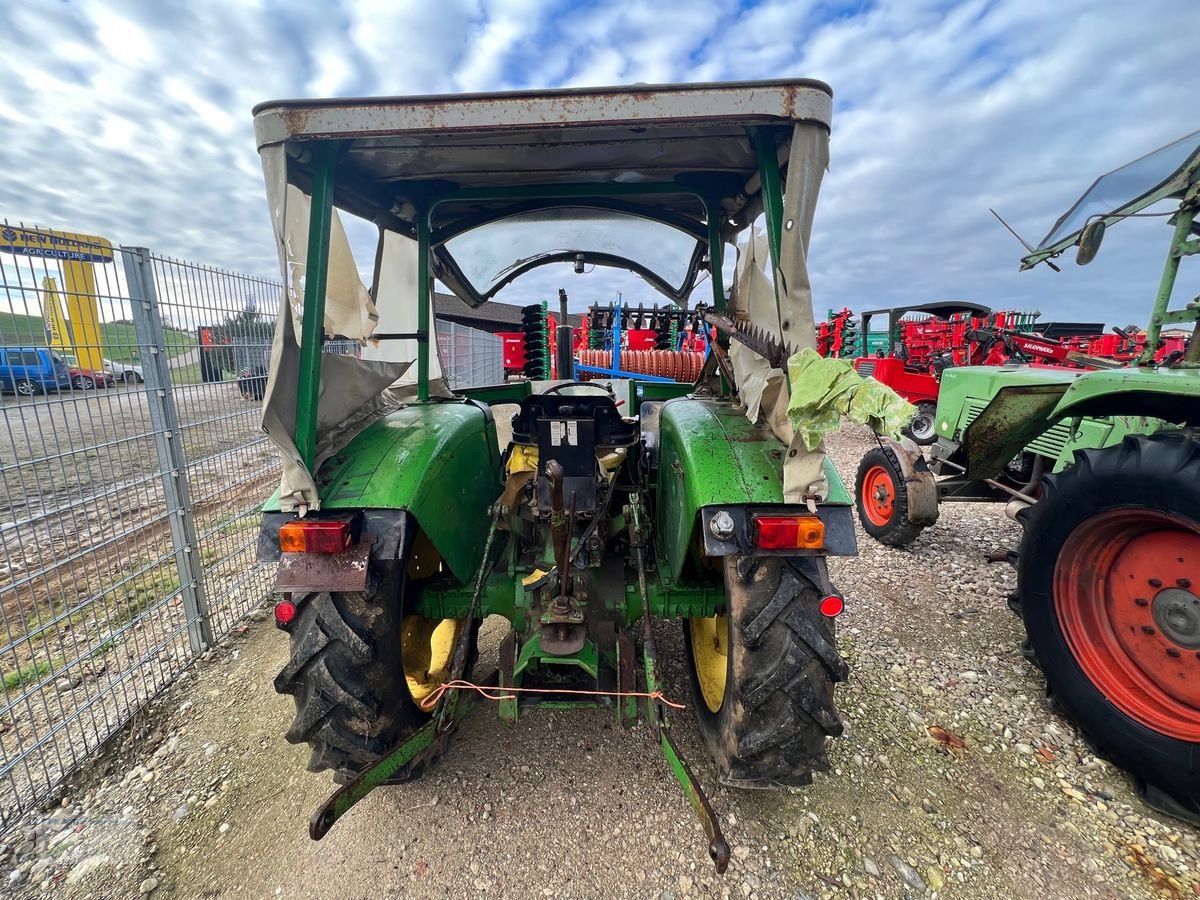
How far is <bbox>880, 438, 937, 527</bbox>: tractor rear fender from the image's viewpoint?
3.90 m

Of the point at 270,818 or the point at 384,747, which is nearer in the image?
the point at 384,747

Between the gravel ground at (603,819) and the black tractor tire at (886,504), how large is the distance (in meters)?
1.51

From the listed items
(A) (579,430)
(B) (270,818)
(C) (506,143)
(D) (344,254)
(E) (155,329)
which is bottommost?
(B) (270,818)

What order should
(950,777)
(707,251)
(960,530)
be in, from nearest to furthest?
(950,777) < (707,251) < (960,530)

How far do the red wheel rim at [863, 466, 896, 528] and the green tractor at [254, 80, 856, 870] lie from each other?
248 cm

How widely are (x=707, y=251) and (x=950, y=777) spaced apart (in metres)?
2.58

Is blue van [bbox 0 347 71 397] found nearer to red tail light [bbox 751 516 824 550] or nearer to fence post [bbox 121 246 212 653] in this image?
fence post [bbox 121 246 212 653]

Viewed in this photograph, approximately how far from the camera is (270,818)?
202 centimetres

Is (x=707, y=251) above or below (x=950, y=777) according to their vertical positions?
above

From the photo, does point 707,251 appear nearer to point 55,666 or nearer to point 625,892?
point 625,892

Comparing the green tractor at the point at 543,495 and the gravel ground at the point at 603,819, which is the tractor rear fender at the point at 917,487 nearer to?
the gravel ground at the point at 603,819

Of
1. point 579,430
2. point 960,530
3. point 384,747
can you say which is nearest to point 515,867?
point 384,747

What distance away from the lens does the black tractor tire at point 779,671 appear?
1712mm

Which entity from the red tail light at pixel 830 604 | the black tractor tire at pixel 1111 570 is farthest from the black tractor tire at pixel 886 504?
the red tail light at pixel 830 604
